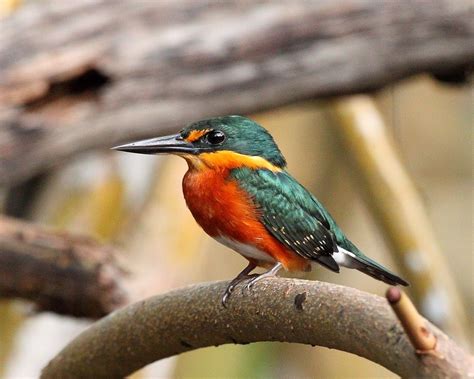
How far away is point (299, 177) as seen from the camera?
5562mm

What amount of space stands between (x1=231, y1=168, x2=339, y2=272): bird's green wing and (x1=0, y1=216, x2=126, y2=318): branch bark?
3.41 feet

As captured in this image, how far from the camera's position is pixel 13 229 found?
382 centimetres

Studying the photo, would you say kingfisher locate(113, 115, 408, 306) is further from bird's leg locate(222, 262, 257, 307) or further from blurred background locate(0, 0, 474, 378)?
blurred background locate(0, 0, 474, 378)

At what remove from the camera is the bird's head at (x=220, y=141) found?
110 inches

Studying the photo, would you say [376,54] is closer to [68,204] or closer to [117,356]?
[68,204]

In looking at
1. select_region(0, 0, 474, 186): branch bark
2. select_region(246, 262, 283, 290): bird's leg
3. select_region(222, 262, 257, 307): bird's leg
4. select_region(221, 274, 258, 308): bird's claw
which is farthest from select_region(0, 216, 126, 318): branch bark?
select_region(221, 274, 258, 308): bird's claw

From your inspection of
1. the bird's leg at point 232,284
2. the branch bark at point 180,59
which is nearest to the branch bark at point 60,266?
the branch bark at point 180,59

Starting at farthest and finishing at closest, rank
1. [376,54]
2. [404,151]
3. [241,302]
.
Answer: [404,151] < [376,54] < [241,302]

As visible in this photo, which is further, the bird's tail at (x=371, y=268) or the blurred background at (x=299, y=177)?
the blurred background at (x=299, y=177)

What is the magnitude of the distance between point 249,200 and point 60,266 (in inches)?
47.0

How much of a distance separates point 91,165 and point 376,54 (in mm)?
1406

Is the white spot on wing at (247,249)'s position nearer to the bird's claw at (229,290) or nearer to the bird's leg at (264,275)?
the bird's leg at (264,275)

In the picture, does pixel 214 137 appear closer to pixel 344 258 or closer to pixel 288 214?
pixel 288 214

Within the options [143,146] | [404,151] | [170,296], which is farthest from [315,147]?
[170,296]
